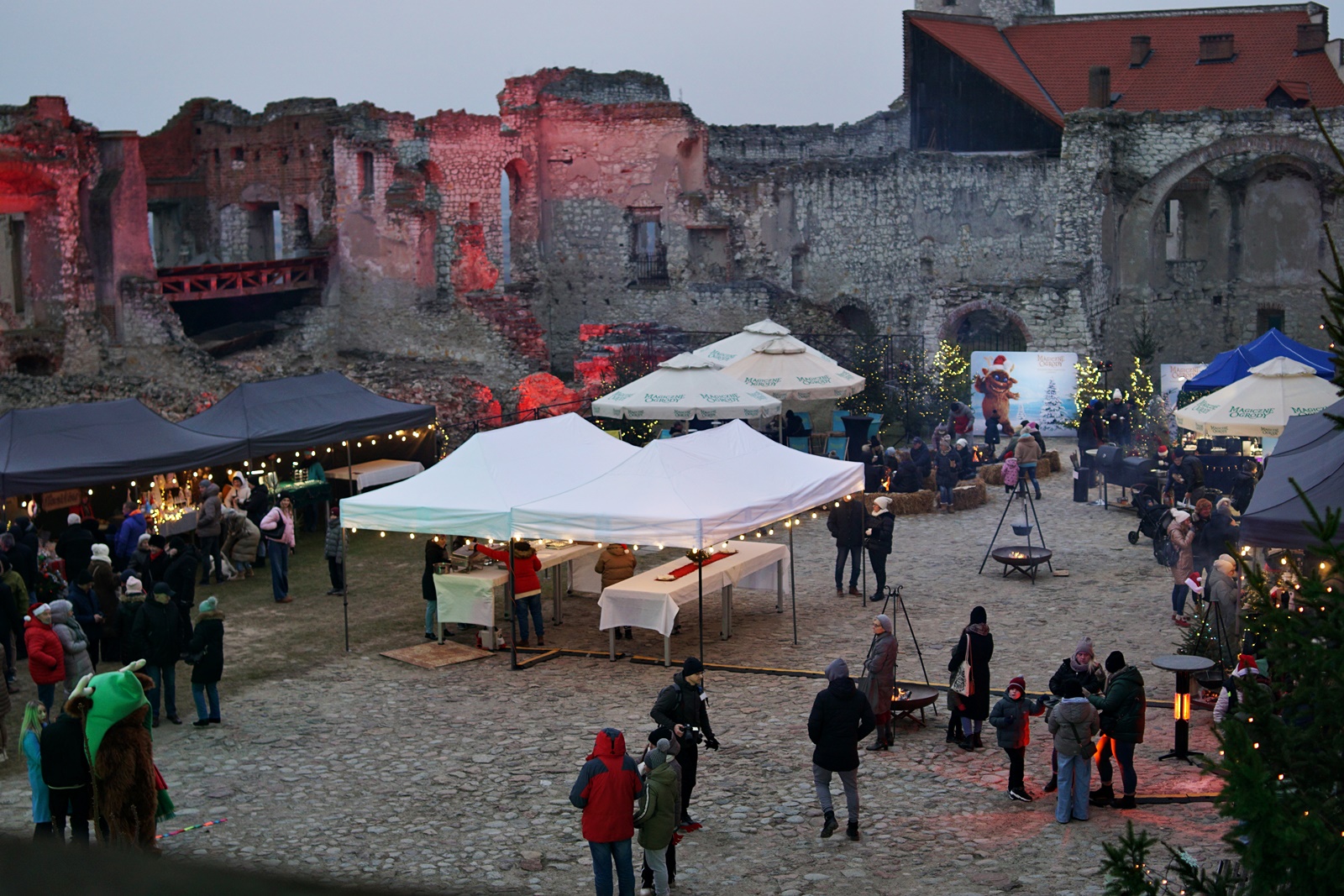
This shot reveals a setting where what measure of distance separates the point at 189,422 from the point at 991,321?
70.5ft

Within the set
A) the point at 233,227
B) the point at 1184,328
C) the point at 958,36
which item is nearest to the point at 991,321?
the point at 1184,328

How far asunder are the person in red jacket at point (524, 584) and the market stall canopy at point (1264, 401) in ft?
28.8

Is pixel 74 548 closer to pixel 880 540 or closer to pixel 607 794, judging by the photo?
pixel 880 540

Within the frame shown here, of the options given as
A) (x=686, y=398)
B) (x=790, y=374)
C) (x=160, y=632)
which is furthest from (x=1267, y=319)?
(x=160, y=632)

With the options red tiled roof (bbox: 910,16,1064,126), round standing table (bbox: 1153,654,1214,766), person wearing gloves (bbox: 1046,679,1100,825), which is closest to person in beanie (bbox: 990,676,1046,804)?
Answer: person wearing gloves (bbox: 1046,679,1100,825)

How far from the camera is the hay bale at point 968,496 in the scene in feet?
64.5

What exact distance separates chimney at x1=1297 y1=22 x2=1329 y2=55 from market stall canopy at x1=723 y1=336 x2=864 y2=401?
746 inches

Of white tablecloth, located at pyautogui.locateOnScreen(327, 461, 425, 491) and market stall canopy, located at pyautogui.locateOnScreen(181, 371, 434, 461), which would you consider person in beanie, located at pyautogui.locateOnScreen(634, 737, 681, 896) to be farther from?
white tablecloth, located at pyautogui.locateOnScreen(327, 461, 425, 491)

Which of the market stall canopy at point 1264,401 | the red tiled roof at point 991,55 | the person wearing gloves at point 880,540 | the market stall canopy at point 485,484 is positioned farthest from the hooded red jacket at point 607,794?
the red tiled roof at point 991,55

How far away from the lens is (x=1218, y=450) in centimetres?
1967

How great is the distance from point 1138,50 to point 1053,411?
14.1 metres

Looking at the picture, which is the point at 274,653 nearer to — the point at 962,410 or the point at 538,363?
the point at 962,410

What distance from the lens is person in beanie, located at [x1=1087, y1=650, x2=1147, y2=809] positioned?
8914mm

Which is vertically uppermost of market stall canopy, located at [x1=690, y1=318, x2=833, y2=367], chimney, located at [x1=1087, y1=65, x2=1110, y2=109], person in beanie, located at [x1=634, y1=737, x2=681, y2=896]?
chimney, located at [x1=1087, y1=65, x2=1110, y2=109]
